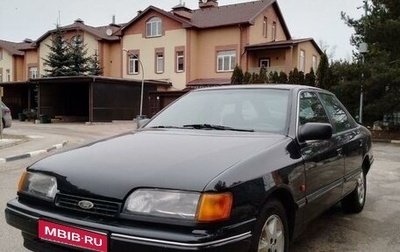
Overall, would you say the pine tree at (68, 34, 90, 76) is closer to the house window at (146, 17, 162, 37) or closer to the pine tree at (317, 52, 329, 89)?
the house window at (146, 17, 162, 37)

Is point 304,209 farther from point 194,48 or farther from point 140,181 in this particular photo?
point 194,48

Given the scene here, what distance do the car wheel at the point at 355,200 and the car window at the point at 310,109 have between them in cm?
131

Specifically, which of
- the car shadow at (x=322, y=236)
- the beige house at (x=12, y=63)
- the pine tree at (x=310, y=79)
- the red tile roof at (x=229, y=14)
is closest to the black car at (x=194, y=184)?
the car shadow at (x=322, y=236)

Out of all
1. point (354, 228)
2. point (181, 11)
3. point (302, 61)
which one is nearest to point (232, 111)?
point (354, 228)

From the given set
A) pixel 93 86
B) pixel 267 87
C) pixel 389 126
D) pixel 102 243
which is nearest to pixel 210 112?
pixel 267 87

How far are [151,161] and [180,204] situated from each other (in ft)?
1.49

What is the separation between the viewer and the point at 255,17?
1204 inches

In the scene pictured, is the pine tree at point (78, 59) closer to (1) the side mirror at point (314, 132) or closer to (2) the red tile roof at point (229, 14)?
(2) the red tile roof at point (229, 14)

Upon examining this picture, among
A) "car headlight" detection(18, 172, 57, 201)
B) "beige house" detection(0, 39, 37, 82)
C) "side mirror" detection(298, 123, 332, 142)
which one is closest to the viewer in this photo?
"car headlight" detection(18, 172, 57, 201)

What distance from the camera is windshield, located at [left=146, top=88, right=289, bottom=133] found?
374cm

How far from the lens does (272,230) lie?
2.98 metres

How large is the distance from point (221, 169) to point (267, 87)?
1796mm

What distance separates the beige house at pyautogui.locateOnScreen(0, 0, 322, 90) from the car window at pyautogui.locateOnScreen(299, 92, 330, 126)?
84.5ft

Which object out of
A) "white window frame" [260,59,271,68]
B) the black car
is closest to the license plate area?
the black car
